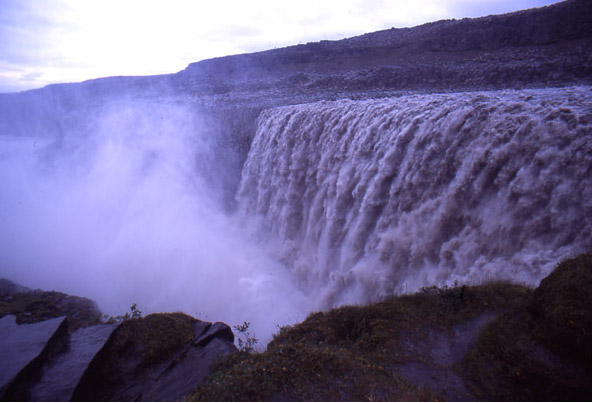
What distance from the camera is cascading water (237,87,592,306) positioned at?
5.37m

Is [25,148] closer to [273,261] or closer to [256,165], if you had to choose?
[256,165]

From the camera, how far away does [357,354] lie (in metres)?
4.01

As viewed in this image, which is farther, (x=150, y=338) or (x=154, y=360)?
(x=150, y=338)

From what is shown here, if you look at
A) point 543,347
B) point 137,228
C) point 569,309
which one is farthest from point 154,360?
point 137,228

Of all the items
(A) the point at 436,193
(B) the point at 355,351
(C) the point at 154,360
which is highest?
(A) the point at 436,193

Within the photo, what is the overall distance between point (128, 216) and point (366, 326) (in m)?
16.1

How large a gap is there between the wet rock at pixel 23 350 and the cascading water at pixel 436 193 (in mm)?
5938

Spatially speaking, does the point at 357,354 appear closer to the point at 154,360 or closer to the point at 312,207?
the point at 154,360

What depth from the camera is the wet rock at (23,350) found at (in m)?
4.39

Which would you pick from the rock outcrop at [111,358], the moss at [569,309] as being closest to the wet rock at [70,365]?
the rock outcrop at [111,358]

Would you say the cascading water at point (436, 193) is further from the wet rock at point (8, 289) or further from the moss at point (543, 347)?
the wet rock at point (8, 289)

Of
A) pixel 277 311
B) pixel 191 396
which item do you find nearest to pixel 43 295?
pixel 277 311

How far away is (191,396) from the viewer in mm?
3781

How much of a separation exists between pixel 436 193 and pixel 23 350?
24.6 ft
